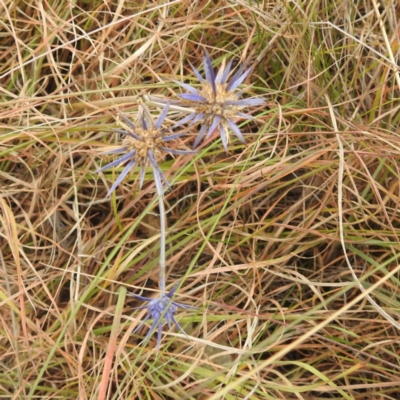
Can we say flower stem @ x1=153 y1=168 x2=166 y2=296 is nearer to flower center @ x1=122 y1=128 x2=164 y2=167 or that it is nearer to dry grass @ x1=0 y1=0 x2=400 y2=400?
Answer: flower center @ x1=122 y1=128 x2=164 y2=167

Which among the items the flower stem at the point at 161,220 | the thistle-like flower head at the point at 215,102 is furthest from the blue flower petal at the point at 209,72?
the flower stem at the point at 161,220

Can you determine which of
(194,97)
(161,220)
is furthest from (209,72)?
(161,220)

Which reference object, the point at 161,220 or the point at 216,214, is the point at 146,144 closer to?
the point at 161,220

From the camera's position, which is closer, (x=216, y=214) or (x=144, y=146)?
(x=144, y=146)

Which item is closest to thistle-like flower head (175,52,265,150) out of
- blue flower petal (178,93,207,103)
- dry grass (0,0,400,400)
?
blue flower petal (178,93,207,103)

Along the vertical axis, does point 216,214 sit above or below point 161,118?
below

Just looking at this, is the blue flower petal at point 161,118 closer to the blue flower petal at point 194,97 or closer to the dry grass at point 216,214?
the blue flower petal at point 194,97

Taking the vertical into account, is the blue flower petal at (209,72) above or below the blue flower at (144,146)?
above

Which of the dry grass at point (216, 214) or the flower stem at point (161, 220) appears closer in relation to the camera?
the flower stem at point (161, 220)
